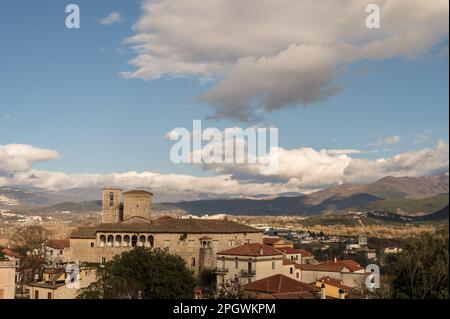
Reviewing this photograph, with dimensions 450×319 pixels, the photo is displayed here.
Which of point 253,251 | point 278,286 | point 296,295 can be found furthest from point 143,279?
point 253,251

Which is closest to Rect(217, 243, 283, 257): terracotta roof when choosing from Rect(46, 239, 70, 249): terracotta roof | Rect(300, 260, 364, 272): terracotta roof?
Rect(300, 260, 364, 272): terracotta roof

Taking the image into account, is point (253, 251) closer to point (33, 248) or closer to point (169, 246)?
point (169, 246)

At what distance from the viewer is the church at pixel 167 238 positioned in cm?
5491

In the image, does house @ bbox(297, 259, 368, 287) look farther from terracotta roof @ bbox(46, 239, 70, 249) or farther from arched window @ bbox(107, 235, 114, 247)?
terracotta roof @ bbox(46, 239, 70, 249)

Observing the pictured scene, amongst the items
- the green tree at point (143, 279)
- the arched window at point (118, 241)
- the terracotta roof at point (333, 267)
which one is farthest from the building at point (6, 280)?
the terracotta roof at point (333, 267)

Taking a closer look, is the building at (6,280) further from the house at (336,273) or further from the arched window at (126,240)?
the house at (336,273)

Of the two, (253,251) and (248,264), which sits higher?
(253,251)

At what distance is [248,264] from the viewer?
45125 millimetres

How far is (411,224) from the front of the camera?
168 m

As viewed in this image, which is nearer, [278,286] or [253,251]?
[278,286]

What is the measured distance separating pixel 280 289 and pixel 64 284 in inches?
587

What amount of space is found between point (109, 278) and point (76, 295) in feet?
10.4
